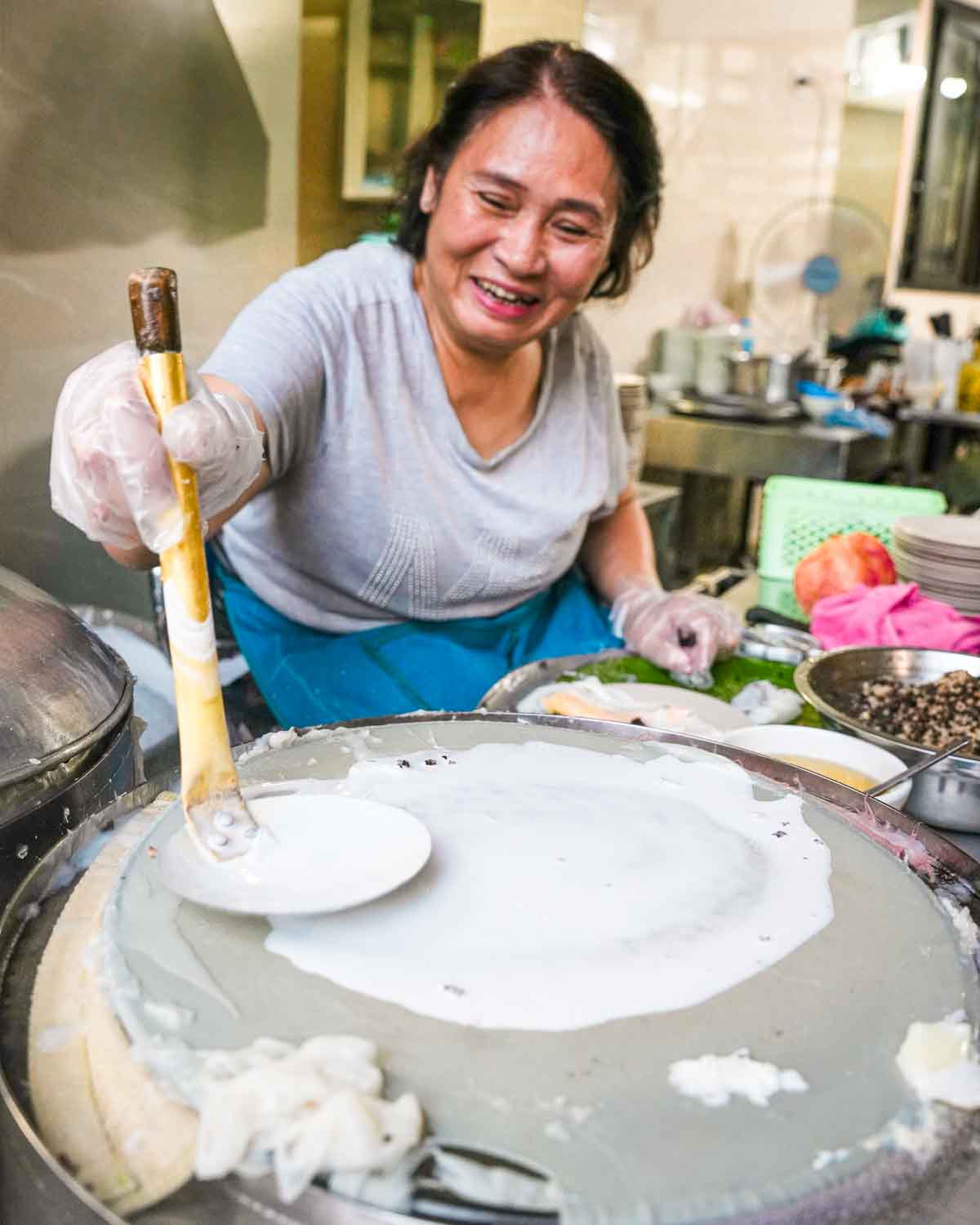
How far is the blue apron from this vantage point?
1.88 m

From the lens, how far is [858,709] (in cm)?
146

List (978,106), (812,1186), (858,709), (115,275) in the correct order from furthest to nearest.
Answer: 1. (978,106)
2. (115,275)
3. (858,709)
4. (812,1186)

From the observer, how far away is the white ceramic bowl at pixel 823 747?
1250 millimetres

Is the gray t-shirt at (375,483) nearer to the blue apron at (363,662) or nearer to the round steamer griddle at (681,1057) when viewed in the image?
the blue apron at (363,662)

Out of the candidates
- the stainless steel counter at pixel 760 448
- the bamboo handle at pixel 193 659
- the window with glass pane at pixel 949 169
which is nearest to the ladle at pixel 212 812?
the bamboo handle at pixel 193 659

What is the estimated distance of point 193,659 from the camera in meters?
0.81

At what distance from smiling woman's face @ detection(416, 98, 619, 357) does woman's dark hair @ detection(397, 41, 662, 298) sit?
0.09 feet

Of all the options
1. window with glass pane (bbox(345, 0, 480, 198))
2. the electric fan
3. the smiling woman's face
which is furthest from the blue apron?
the electric fan

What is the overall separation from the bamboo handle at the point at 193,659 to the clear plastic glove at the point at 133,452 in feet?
0.05

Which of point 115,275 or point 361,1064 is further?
point 115,275

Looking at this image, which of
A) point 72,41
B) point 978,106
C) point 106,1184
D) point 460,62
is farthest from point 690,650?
point 978,106

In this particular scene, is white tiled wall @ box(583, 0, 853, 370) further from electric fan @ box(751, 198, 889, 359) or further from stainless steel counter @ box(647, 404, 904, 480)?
stainless steel counter @ box(647, 404, 904, 480)

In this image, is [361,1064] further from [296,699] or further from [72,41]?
[72,41]

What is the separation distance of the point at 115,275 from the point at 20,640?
140 cm
